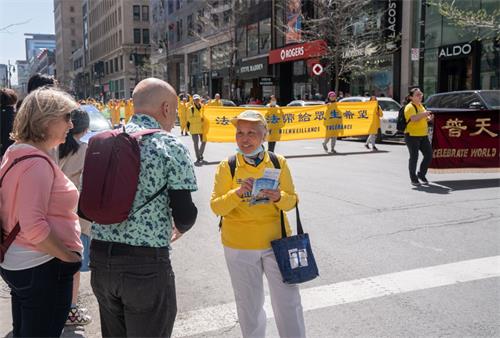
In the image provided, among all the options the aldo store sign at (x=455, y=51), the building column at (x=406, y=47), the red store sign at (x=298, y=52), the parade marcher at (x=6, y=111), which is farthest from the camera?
the red store sign at (x=298, y=52)

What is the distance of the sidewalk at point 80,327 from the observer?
13.2 ft

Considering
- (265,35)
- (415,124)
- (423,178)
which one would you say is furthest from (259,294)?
(265,35)

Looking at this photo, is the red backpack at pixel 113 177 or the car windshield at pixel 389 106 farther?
the car windshield at pixel 389 106

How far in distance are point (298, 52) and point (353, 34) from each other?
5210 mm

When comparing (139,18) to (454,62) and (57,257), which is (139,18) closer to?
(454,62)

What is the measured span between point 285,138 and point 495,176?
755 centimetres

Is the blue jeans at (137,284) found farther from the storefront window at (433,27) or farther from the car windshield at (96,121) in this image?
the storefront window at (433,27)

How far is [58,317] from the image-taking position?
8.79 feet

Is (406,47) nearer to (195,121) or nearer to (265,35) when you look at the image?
(265,35)

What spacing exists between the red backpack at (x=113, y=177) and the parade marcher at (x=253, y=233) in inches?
35.9

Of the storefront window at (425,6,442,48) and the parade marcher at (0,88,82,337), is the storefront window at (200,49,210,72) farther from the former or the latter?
the parade marcher at (0,88,82,337)

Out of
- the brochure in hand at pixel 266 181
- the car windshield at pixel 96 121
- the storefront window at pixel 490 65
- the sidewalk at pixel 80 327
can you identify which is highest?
the storefront window at pixel 490 65

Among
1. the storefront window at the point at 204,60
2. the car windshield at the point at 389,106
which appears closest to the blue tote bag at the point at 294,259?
the car windshield at the point at 389,106

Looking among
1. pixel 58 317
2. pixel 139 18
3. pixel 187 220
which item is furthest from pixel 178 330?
pixel 139 18
